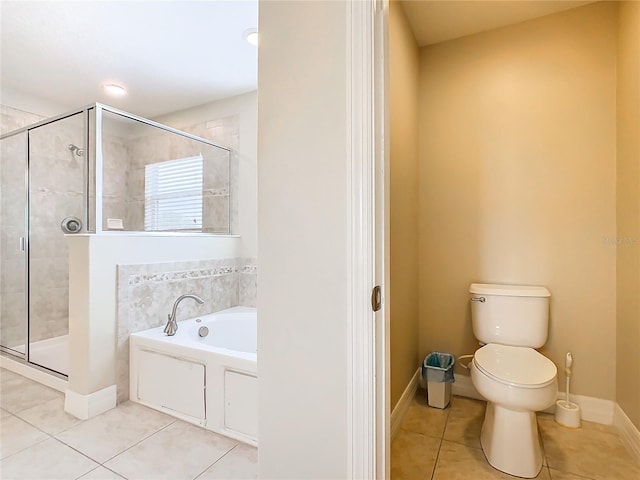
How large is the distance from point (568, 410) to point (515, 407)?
70 cm

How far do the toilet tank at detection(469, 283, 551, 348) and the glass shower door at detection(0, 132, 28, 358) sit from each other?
3.51 meters

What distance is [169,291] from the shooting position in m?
2.42

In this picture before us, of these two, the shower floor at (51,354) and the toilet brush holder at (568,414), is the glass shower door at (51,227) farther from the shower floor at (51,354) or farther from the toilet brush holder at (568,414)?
the toilet brush holder at (568,414)

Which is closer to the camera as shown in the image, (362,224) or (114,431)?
(362,224)

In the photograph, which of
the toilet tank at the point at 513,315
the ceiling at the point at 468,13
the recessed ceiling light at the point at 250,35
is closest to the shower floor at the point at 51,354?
the recessed ceiling light at the point at 250,35

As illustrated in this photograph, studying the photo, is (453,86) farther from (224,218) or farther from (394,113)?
(224,218)

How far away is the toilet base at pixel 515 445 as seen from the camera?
1.49 meters

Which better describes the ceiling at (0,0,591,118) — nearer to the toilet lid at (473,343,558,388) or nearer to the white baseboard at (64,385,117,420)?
the toilet lid at (473,343,558,388)

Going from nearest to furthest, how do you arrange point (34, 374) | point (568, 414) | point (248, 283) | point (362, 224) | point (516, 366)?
1. point (362, 224)
2. point (516, 366)
3. point (568, 414)
4. point (34, 374)
5. point (248, 283)

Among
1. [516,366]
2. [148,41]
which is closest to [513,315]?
[516,366]

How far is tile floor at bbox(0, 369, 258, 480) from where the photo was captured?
4.97 feet

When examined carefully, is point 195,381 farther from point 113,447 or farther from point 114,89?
point 114,89

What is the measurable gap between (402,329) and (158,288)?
1.69 metres

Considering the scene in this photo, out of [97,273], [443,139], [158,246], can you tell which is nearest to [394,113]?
[443,139]
